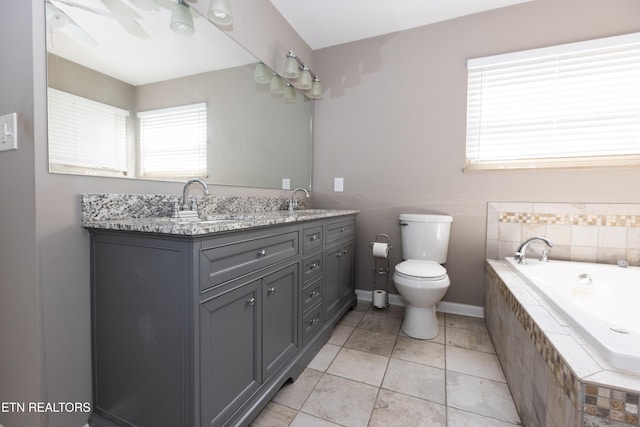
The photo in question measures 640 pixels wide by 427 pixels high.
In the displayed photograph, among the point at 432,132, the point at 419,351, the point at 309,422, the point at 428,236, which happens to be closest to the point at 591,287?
the point at 428,236

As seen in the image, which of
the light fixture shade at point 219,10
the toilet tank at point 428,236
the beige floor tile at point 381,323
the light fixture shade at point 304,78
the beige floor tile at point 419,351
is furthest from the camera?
the light fixture shade at point 304,78

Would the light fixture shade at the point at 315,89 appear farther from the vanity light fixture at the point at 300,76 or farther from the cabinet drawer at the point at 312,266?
the cabinet drawer at the point at 312,266

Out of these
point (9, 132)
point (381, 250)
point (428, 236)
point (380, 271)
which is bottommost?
point (380, 271)

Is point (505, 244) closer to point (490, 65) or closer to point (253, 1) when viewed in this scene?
point (490, 65)

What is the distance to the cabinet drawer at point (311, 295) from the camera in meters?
1.55

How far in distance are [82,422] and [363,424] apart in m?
1.09

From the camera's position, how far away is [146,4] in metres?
1.23

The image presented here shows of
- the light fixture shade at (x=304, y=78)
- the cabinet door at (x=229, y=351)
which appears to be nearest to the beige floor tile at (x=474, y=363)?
the cabinet door at (x=229, y=351)

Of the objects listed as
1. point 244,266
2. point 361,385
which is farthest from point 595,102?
point 244,266

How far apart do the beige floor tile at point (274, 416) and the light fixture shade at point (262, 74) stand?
1916 mm

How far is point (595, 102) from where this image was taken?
1.92 m

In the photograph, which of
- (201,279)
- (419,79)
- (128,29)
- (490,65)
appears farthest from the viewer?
(419,79)

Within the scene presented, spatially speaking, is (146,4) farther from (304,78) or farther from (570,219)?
(570,219)

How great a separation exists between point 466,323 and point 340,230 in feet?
3.84
